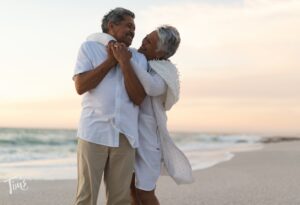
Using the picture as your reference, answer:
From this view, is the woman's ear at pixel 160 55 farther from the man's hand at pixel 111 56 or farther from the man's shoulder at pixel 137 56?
the man's hand at pixel 111 56

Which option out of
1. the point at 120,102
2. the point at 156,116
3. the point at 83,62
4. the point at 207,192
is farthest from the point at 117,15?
the point at 207,192

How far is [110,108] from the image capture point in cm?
322

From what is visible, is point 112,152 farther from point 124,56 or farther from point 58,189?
point 58,189

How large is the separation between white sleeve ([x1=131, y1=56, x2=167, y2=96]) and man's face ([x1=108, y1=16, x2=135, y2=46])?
0.18m

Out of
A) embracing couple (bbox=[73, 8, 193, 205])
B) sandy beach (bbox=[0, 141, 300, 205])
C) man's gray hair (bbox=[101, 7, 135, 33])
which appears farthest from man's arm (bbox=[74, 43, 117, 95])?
sandy beach (bbox=[0, 141, 300, 205])

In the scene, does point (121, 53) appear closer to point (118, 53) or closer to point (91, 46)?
point (118, 53)

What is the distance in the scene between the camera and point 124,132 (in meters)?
3.24

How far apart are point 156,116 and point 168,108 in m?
0.12

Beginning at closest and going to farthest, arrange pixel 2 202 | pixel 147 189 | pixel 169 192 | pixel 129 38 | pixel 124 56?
pixel 124 56 < pixel 129 38 < pixel 147 189 < pixel 2 202 < pixel 169 192

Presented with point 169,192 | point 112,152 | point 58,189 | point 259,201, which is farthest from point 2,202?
point 112,152

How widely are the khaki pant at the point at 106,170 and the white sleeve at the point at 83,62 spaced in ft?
1.45

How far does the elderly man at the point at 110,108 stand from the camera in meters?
3.18

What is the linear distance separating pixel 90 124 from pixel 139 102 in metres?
0.33

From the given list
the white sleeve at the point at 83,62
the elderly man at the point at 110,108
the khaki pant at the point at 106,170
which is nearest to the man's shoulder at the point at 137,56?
the elderly man at the point at 110,108
